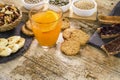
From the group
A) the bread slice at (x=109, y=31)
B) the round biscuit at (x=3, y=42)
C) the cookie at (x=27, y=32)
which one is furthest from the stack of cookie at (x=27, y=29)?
the bread slice at (x=109, y=31)

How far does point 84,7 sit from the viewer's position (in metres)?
1.39

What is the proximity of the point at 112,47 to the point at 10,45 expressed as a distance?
17.6 inches

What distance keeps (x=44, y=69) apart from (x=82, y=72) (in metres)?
0.16

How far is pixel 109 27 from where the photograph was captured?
1.21 meters

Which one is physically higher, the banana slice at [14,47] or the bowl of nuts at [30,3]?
the bowl of nuts at [30,3]

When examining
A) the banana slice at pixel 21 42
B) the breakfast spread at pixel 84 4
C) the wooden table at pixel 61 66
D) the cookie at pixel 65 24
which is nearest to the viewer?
the wooden table at pixel 61 66

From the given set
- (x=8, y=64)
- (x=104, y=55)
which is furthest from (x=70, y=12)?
(x=8, y=64)

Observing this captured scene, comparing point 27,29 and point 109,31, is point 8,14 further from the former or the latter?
point 109,31

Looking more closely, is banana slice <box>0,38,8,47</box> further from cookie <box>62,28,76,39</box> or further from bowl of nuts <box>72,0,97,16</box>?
bowl of nuts <box>72,0,97,16</box>

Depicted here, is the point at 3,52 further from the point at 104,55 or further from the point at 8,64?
the point at 104,55

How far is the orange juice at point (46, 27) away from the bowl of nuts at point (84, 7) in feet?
0.71

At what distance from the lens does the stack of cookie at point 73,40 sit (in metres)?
1.15

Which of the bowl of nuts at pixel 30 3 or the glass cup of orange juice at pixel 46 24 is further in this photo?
the bowl of nuts at pixel 30 3

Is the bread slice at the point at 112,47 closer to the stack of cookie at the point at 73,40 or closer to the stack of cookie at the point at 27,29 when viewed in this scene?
the stack of cookie at the point at 73,40
